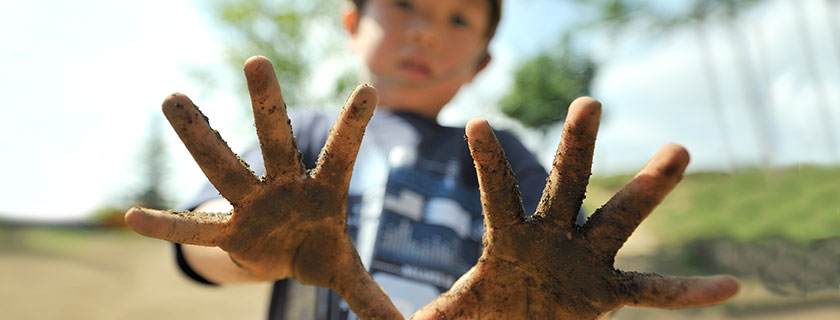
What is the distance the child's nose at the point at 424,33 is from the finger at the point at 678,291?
3.75 feet

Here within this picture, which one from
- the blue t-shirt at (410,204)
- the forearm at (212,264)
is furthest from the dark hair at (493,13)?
the forearm at (212,264)

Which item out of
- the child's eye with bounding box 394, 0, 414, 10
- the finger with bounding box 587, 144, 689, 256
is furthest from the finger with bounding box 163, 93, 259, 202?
the child's eye with bounding box 394, 0, 414, 10

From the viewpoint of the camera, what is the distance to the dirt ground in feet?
22.7

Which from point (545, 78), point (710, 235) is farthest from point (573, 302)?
point (545, 78)

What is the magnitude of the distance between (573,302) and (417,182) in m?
0.83

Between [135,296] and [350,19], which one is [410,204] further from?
[135,296]

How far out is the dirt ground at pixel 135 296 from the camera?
22.7 feet

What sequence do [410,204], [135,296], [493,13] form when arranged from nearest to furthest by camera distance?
[410,204] < [493,13] < [135,296]

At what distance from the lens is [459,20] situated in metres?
1.99

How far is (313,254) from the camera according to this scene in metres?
1.09

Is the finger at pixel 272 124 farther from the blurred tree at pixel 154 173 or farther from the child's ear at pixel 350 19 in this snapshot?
the blurred tree at pixel 154 173

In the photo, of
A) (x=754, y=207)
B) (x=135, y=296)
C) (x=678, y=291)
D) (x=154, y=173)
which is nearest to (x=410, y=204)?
(x=678, y=291)

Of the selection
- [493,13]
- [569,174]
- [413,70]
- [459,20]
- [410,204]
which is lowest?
[569,174]

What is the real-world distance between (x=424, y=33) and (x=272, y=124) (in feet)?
3.15
